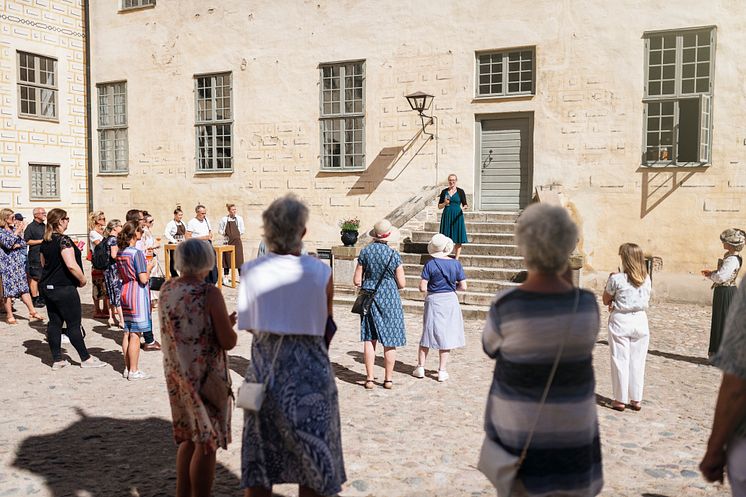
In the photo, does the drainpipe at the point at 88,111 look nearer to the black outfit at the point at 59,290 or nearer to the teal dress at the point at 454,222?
the teal dress at the point at 454,222

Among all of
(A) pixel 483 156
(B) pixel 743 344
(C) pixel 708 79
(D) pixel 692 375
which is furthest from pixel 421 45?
(B) pixel 743 344

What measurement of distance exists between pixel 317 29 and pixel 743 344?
1370 centimetres

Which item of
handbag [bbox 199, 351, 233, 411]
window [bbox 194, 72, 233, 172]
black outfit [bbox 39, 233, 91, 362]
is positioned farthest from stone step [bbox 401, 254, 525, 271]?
handbag [bbox 199, 351, 233, 411]

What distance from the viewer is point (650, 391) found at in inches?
254

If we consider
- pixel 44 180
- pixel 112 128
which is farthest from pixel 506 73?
pixel 44 180

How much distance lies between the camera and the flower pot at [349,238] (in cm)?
1173

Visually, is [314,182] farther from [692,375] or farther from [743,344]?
[743,344]

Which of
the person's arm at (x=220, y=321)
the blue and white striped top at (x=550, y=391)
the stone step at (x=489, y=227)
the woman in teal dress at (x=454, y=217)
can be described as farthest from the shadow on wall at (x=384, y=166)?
the blue and white striped top at (x=550, y=391)

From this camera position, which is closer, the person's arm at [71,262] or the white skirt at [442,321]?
the white skirt at [442,321]

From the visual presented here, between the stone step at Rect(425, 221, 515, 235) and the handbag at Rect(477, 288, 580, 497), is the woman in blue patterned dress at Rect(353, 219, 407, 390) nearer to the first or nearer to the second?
the handbag at Rect(477, 288, 580, 497)

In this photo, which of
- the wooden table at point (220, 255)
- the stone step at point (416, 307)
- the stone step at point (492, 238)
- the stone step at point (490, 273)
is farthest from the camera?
the wooden table at point (220, 255)

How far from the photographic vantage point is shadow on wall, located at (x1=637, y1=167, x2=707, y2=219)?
37.9 feet

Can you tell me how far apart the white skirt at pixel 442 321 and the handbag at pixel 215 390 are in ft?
11.3

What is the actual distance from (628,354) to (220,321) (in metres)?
3.89
